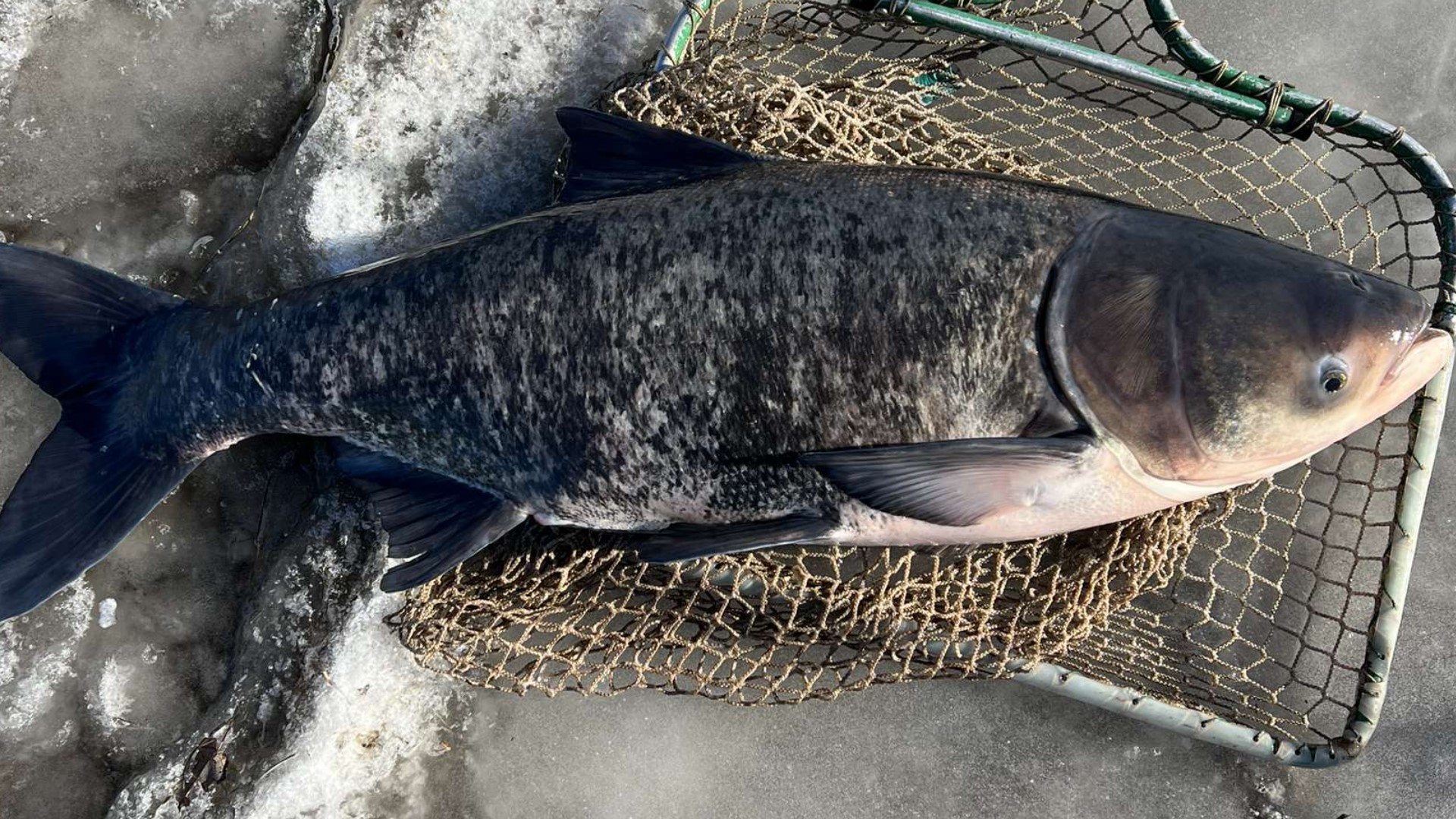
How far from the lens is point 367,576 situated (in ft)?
10.7

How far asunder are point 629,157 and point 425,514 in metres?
1.30

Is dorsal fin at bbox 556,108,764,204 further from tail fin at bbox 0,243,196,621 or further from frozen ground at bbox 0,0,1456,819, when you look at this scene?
tail fin at bbox 0,243,196,621

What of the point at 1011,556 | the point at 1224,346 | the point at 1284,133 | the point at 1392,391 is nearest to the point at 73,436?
the point at 1011,556

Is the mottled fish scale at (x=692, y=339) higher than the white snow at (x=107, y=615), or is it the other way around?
the mottled fish scale at (x=692, y=339)

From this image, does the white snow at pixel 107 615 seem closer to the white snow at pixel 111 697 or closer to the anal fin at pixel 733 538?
the white snow at pixel 111 697

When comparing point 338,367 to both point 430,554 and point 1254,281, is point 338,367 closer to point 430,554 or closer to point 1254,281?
point 430,554

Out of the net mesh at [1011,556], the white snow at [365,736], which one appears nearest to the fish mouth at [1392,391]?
the net mesh at [1011,556]

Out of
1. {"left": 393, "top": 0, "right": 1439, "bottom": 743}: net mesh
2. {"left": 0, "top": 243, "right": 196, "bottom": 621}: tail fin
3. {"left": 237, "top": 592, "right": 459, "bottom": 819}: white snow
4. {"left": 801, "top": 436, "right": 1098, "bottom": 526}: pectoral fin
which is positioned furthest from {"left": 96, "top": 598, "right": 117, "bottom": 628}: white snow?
{"left": 801, "top": 436, "right": 1098, "bottom": 526}: pectoral fin

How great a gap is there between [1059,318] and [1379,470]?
6.31 ft

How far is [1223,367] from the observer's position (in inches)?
90.4

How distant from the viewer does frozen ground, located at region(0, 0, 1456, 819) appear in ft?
10.8

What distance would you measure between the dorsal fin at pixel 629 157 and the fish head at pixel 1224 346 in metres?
1.07

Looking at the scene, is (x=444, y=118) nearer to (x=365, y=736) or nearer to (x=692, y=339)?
(x=692, y=339)

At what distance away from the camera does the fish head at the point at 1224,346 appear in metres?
2.27
